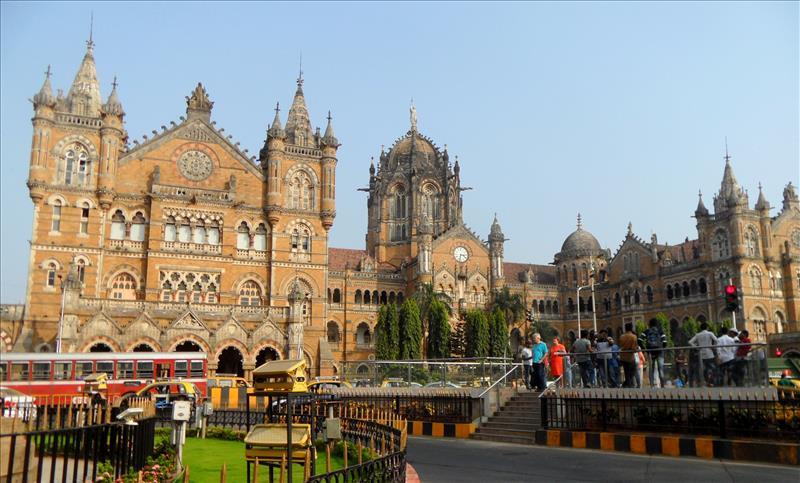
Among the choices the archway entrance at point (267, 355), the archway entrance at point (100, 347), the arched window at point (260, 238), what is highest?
the arched window at point (260, 238)

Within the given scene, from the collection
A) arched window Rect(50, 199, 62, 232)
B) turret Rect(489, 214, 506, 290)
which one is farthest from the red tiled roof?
arched window Rect(50, 199, 62, 232)

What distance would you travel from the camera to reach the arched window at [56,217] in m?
43.6

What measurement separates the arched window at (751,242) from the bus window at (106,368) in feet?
164

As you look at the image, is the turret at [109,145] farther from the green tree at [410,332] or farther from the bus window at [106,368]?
the green tree at [410,332]

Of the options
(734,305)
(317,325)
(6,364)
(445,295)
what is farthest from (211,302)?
(6,364)

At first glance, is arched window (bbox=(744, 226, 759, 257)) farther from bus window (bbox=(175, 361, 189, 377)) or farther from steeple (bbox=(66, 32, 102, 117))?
steeple (bbox=(66, 32, 102, 117))

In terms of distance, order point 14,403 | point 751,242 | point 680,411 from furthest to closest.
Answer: point 751,242
point 680,411
point 14,403

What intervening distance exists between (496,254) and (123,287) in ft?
124

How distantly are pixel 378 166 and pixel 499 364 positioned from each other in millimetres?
58588

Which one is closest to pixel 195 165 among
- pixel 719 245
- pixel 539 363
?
pixel 539 363

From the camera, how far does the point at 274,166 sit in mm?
50469

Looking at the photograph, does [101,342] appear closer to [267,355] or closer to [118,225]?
[118,225]

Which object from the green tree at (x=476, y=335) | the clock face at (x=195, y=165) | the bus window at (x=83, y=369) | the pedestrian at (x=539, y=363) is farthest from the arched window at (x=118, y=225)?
the pedestrian at (x=539, y=363)

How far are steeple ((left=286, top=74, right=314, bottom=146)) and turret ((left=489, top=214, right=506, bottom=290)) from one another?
23.7m
